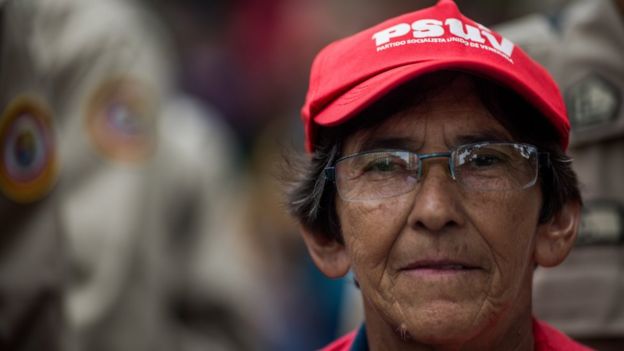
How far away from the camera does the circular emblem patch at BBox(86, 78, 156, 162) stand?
414 centimetres

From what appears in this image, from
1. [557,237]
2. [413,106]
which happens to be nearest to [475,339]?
[557,237]

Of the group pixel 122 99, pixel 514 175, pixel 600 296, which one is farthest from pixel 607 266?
pixel 122 99

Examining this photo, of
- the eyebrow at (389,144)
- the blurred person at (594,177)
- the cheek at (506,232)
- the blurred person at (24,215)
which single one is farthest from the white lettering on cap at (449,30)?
the blurred person at (24,215)

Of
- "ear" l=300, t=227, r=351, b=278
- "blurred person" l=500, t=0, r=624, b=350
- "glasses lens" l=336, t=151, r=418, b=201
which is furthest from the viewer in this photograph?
"blurred person" l=500, t=0, r=624, b=350

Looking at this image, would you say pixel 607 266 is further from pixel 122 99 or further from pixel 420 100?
pixel 122 99

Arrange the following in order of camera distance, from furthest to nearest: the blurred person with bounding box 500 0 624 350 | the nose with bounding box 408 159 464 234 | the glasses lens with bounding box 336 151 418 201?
the blurred person with bounding box 500 0 624 350 → the glasses lens with bounding box 336 151 418 201 → the nose with bounding box 408 159 464 234

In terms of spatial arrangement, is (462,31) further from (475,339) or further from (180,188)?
(180,188)

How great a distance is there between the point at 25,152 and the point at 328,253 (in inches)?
37.3

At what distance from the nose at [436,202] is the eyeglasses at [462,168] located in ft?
0.06

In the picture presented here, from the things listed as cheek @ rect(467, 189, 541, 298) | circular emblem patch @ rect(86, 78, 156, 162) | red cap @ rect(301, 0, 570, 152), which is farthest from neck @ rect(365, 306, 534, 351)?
circular emblem patch @ rect(86, 78, 156, 162)

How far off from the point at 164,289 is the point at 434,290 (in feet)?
6.76

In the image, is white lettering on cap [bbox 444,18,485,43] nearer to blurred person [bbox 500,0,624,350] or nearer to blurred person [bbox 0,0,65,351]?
blurred person [bbox 500,0,624,350]

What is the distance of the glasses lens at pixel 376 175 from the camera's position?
95.5 inches

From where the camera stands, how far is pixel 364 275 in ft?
8.25
